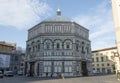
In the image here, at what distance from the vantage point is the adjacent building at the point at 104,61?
73.0m

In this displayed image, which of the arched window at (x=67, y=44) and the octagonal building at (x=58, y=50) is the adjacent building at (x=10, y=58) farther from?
the arched window at (x=67, y=44)

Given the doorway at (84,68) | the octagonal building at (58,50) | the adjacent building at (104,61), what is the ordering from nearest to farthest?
the octagonal building at (58,50), the doorway at (84,68), the adjacent building at (104,61)

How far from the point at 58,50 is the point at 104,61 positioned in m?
31.6

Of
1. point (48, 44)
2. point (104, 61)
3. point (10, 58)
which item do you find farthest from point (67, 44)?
point (10, 58)

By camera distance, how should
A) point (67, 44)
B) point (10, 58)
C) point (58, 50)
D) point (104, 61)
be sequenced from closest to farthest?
1. point (58, 50)
2. point (67, 44)
3. point (10, 58)
4. point (104, 61)

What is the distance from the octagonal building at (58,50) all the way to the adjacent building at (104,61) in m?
18.9

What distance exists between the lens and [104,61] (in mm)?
75875

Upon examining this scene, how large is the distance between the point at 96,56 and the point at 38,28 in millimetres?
34695

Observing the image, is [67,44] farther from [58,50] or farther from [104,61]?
[104,61]

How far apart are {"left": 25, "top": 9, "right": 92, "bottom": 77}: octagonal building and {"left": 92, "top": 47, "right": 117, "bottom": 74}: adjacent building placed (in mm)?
18916

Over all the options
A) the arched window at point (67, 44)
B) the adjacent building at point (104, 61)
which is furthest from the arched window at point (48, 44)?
the adjacent building at point (104, 61)

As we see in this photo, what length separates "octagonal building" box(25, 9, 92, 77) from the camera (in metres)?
51.0

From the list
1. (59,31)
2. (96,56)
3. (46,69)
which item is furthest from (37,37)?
(96,56)

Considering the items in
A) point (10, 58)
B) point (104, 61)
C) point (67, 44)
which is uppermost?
point (67, 44)
